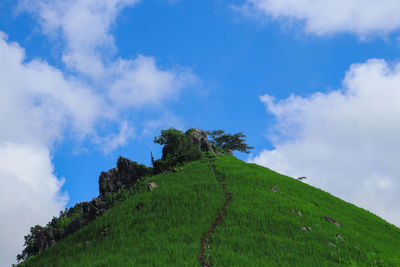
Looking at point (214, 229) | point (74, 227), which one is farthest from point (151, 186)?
point (214, 229)

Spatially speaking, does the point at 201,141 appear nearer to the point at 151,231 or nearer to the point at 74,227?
the point at 74,227

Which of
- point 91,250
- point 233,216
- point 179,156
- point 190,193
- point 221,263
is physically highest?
point 179,156

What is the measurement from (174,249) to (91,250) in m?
5.81

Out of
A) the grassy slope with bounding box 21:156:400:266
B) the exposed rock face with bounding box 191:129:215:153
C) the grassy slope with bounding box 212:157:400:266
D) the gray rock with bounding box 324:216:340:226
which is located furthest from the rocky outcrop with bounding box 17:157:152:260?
the gray rock with bounding box 324:216:340:226

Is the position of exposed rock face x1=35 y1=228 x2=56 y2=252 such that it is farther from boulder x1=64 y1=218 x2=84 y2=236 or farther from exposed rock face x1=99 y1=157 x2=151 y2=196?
exposed rock face x1=99 y1=157 x2=151 y2=196

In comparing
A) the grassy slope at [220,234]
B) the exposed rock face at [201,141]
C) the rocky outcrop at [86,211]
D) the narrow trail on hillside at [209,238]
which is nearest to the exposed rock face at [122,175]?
the rocky outcrop at [86,211]

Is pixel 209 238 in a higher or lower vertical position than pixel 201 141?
lower

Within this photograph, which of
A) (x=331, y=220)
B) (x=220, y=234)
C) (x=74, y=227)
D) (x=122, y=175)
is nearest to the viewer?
(x=220, y=234)

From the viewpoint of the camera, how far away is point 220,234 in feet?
64.0

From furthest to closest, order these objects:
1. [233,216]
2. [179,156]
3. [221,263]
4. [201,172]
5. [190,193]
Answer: [179,156], [201,172], [190,193], [233,216], [221,263]

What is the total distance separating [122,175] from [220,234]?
65.8 ft

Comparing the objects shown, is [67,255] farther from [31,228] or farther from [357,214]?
[357,214]

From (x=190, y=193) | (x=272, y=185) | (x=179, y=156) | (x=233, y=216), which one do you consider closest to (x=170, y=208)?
(x=190, y=193)

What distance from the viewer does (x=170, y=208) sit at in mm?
23609
